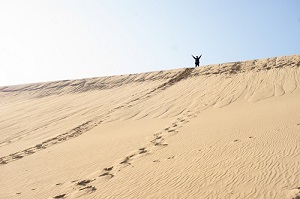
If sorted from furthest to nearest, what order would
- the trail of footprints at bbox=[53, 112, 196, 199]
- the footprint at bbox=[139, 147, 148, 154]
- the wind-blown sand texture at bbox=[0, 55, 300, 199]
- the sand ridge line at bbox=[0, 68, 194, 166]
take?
the sand ridge line at bbox=[0, 68, 194, 166], the footprint at bbox=[139, 147, 148, 154], the trail of footprints at bbox=[53, 112, 196, 199], the wind-blown sand texture at bbox=[0, 55, 300, 199]

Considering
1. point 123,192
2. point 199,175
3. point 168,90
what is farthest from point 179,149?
point 168,90

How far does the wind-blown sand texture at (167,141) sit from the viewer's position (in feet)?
16.2

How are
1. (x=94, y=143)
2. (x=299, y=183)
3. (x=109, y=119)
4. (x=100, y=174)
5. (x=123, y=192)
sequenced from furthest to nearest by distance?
(x=109, y=119) → (x=94, y=143) → (x=100, y=174) → (x=123, y=192) → (x=299, y=183)

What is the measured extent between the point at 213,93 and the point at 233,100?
1.88 m

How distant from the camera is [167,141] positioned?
7.83m

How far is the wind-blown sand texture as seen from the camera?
195 inches

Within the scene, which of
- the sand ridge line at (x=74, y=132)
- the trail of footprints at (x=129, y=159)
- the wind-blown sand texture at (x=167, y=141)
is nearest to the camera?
the wind-blown sand texture at (x=167, y=141)

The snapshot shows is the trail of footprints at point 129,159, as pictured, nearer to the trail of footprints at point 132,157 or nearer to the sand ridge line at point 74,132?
the trail of footprints at point 132,157

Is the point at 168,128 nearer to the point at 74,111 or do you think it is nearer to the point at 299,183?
the point at 299,183

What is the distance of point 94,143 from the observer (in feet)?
29.4

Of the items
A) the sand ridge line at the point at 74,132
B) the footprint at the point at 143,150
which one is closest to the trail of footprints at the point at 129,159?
the footprint at the point at 143,150

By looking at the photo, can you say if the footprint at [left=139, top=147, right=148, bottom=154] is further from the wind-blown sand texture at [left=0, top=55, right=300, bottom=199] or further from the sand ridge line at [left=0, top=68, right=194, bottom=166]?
the sand ridge line at [left=0, top=68, right=194, bottom=166]

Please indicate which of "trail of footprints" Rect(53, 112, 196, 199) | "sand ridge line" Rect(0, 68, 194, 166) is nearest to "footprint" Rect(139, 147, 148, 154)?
"trail of footprints" Rect(53, 112, 196, 199)

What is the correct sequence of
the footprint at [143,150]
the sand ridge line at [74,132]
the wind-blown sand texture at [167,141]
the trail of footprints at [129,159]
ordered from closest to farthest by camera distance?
the wind-blown sand texture at [167,141] → the trail of footprints at [129,159] → the footprint at [143,150] → the sand ridge line at [74,132]
